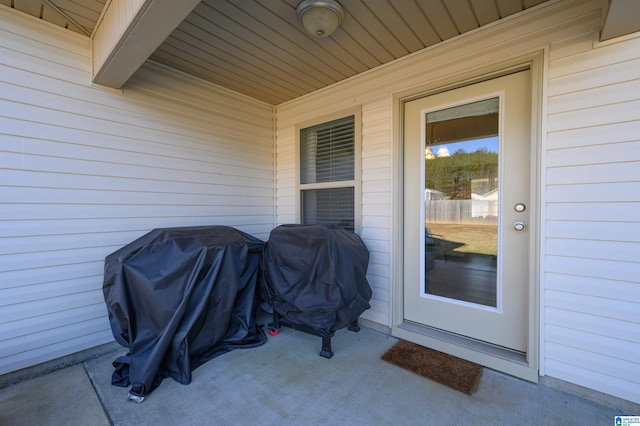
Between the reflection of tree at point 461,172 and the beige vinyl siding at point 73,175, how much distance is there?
228cm

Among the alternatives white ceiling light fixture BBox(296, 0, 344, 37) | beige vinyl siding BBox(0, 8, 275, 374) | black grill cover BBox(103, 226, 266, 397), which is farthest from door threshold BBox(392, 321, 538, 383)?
white ceiling light fixture BBox(296, 0, 344, 37)

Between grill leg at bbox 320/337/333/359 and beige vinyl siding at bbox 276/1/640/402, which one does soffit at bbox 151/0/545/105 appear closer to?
beige vinyl siding at bbox 276/1/640/402

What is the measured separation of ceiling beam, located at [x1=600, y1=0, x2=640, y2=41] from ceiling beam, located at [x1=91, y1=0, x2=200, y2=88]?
2.15m

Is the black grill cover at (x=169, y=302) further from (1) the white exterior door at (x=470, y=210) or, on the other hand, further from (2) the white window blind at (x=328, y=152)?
(1) the white exterior door at (x=470, y=210)

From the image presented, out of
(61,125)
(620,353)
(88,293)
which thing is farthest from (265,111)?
(620,353)

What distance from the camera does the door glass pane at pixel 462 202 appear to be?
7.03ft

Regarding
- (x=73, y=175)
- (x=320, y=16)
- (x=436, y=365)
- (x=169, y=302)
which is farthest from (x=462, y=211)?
(x=73, y=175)

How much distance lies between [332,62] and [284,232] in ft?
5.32

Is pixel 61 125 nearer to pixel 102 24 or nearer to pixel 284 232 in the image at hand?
pixel 102 24

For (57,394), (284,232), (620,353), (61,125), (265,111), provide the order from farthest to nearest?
(265,111)
(284,232)
(61,125)
(57,394)
(620,353)

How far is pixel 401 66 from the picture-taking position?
2.48 meters

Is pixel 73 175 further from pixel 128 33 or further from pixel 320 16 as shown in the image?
pixel 320 16

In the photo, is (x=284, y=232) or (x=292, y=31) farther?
(x=284, y=232)

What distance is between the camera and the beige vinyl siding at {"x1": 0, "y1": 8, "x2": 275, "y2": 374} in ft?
6.20
